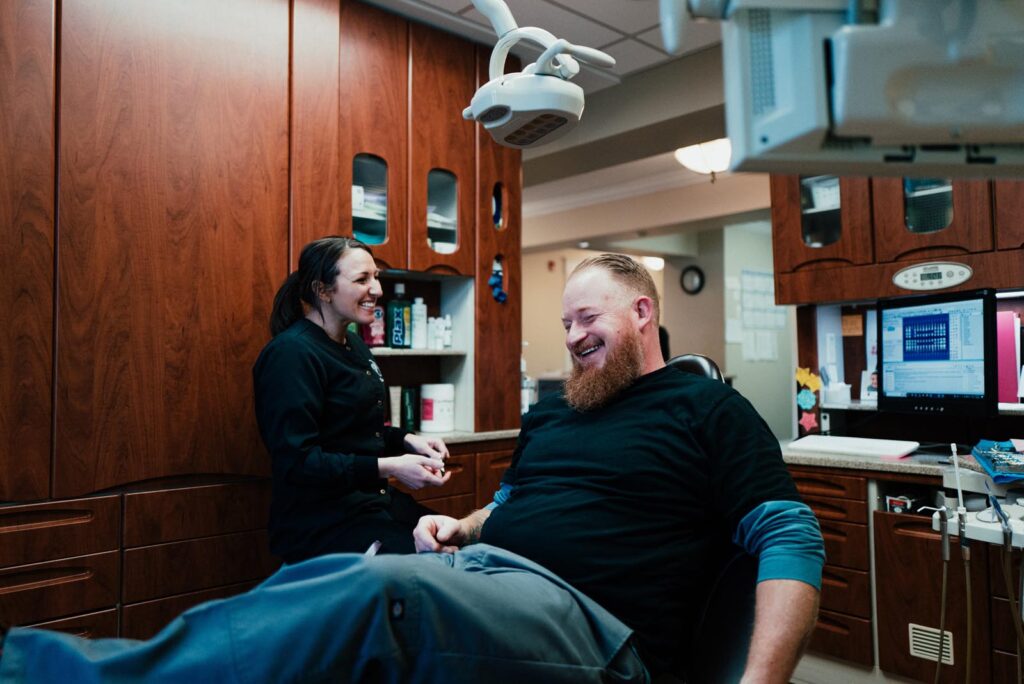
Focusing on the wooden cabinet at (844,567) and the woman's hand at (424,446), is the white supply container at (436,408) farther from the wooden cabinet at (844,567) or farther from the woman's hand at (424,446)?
the wooden cabinet at (844,567)

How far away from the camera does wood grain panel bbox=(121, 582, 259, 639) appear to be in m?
2.12

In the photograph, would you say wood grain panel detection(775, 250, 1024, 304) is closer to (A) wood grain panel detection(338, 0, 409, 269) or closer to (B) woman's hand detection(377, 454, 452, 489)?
(A) wood grain panel detection(338, 0, 409, 269)

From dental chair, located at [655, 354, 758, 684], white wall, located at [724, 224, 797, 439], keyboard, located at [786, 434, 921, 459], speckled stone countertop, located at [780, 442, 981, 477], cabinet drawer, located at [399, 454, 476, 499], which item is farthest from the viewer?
white wall, located at [724, 224, 797, 439]

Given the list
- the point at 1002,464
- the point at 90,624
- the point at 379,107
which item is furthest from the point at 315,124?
the point at 1002,464

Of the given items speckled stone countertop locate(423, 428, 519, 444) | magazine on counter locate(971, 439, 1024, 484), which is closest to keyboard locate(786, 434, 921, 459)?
magazine on counter locate(971, 439, 1024, 484)

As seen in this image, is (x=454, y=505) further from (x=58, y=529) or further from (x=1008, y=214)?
(x=1008, y=214)

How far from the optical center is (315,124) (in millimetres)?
2623

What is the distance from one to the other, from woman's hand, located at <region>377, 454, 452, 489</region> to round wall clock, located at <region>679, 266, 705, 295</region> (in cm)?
613

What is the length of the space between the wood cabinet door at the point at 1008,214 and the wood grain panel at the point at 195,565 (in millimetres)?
2782

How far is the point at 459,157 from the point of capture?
314 cm

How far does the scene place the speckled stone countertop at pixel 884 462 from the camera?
2209 millimetres

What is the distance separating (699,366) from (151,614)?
73.2 inches

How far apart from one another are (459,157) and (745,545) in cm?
239

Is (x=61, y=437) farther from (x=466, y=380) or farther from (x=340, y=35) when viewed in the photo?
(x=340, y=35)
